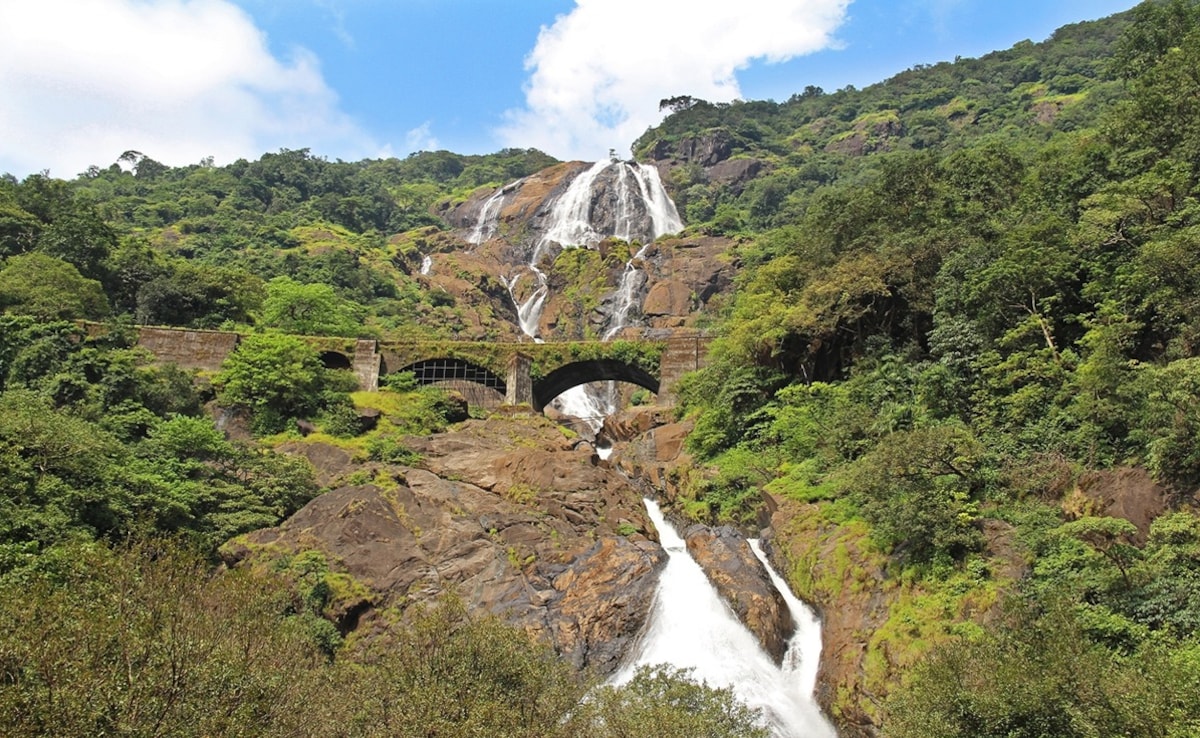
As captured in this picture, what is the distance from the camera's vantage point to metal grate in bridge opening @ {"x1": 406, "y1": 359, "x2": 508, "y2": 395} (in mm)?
46750

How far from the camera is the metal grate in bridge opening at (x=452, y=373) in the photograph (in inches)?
1841

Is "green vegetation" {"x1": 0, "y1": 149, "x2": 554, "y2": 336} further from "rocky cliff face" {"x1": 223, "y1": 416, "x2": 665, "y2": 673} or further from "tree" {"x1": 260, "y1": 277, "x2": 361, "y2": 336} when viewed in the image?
"rocky cliff face" {"x1": 223, "y1": 416, "x2": 665, "y2": 673}

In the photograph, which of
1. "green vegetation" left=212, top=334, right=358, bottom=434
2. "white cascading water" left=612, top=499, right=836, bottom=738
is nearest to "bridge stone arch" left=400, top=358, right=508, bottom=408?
"green vegetation" left=212, top=334, right=358, bottom=434

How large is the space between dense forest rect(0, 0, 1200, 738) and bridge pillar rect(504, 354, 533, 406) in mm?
5572

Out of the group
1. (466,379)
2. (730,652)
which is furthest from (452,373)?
(730,652)

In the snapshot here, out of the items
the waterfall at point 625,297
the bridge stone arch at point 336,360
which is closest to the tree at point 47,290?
the bridge stone arch at point 336,360

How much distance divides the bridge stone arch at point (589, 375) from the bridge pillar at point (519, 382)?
0.96 m

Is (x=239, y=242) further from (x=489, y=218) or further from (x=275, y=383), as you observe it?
(x=275, y=383)

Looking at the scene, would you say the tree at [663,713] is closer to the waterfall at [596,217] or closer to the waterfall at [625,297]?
the waterfall at [625,297]

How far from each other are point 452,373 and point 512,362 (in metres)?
3.96

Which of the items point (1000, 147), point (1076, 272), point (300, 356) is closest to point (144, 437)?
point (300, 356)

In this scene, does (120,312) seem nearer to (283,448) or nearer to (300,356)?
(300,356)

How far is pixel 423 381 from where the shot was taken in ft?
153

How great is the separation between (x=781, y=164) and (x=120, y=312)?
94.9 m
